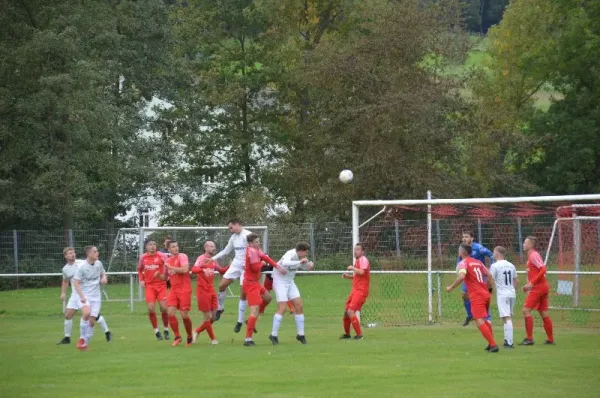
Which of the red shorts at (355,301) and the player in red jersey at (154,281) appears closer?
the red shorts at (355,301)

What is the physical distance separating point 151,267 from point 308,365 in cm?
621

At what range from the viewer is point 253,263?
63.7 feet

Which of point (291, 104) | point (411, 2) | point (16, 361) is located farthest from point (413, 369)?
point (291, 104)

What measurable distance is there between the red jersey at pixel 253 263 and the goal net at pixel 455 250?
500 cm

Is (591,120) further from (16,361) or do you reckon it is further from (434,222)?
(16,361)

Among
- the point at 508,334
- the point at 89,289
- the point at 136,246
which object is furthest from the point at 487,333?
the point at 136,246

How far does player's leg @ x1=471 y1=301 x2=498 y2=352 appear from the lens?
17.6 metres

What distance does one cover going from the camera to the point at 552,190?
5650cm

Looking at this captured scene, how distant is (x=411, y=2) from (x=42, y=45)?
58.5 feet

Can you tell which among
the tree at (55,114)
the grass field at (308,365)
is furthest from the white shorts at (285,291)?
the tree at (55,114)

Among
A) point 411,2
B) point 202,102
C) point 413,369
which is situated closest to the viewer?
point 413,369

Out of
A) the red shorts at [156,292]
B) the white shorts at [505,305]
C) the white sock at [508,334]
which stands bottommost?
the white sock at [508,334]

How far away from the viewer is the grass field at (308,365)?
13.5 meters

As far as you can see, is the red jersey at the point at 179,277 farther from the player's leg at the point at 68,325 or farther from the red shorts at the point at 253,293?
the player's leg at the point at 68,325
